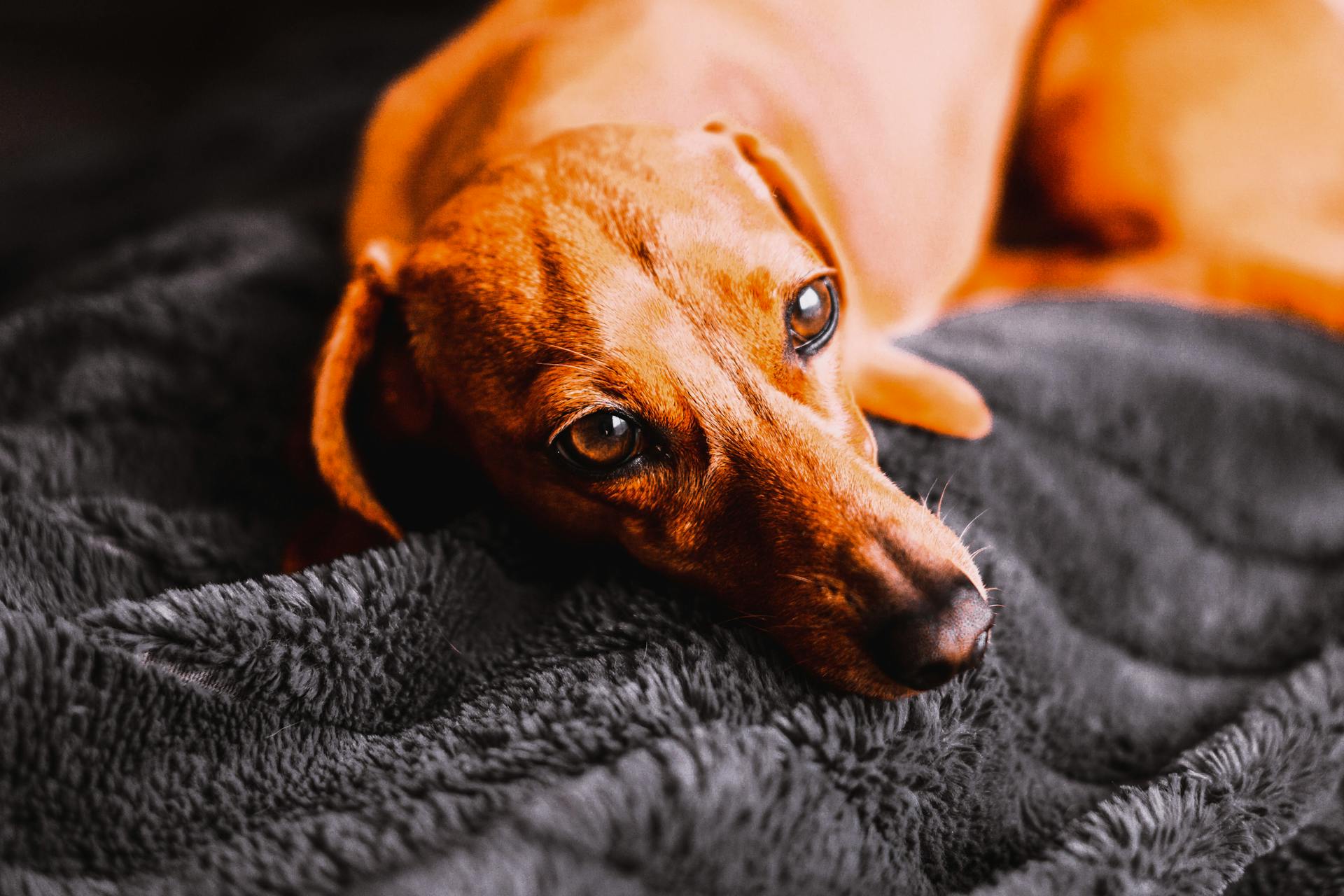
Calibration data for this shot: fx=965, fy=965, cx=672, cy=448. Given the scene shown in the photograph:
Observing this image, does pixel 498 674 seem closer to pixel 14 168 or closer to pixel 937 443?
pixel 937 443

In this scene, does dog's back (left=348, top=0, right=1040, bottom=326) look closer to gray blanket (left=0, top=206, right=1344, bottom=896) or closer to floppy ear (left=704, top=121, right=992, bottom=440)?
floppy ear (left=704, top=121, right=992, bottom=440)

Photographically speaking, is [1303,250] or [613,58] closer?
[613,58]

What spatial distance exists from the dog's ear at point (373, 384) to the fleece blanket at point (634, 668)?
142 millimetres

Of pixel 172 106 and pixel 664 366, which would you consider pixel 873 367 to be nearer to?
pixel 664 366

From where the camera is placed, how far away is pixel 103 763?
1156 mm

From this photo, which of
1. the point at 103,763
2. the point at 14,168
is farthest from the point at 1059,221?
the point at 14,168

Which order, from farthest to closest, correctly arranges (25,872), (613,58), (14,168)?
1. (14,168)
2. (613,58)
3. (25,872)

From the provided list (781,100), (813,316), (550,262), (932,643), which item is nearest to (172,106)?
(781,100)

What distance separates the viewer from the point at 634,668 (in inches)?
48.8

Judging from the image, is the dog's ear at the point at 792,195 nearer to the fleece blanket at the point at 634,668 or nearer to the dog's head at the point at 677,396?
the dog's head at the point at 677,396

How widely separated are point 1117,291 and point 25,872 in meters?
2.44

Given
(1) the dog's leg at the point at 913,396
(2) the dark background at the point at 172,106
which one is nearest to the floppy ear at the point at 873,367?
(1) the dog's leg at the point at 913,396

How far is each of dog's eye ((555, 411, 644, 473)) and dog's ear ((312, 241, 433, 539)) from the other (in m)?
0.35

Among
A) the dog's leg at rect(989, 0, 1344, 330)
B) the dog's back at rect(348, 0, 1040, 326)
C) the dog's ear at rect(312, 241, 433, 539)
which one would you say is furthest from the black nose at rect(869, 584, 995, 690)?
the dog's leg at rect(989, 0, 1344, 330)
